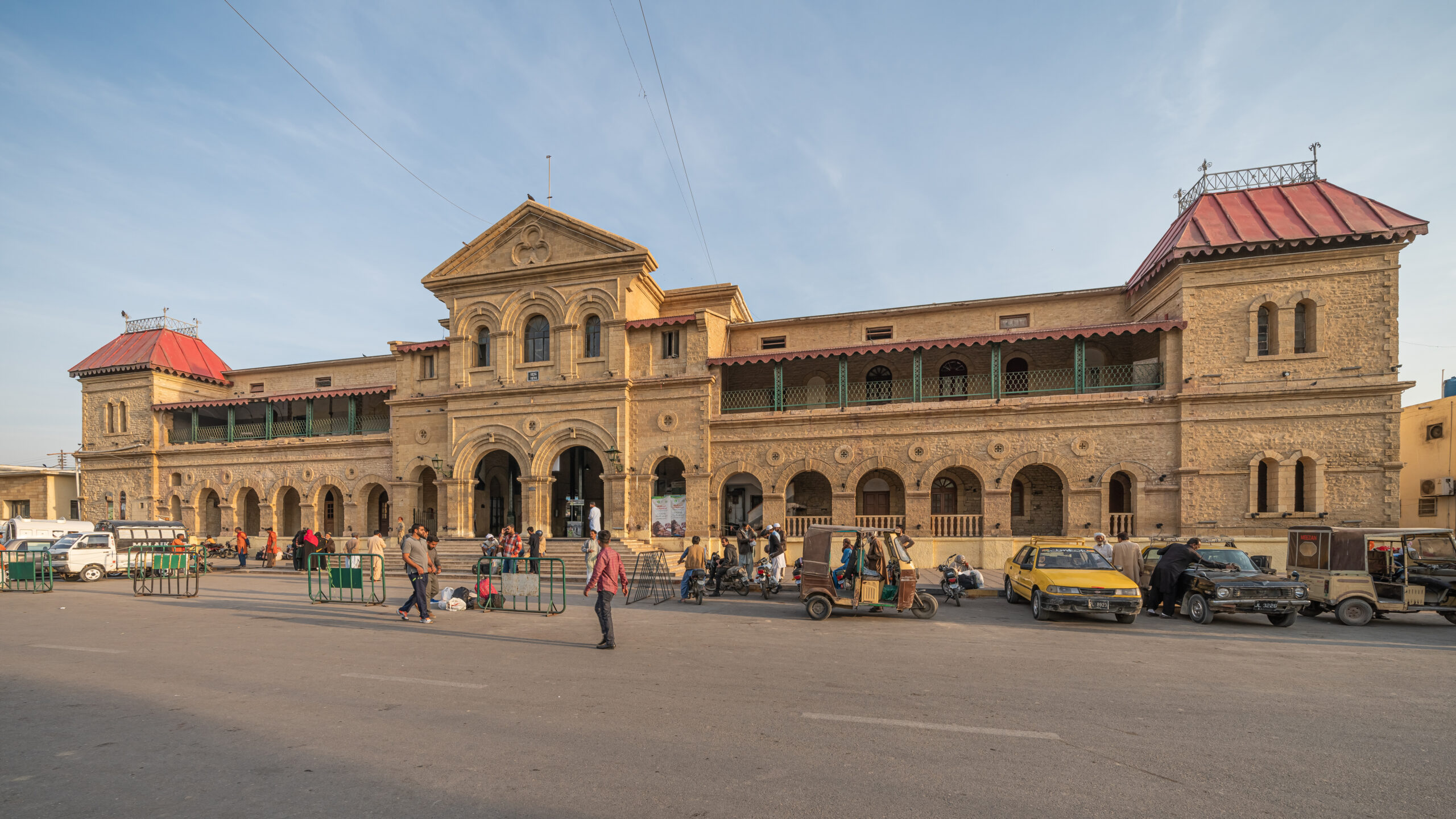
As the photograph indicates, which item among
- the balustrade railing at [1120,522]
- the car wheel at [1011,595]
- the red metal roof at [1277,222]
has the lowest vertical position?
the car wheel at [1011,595]

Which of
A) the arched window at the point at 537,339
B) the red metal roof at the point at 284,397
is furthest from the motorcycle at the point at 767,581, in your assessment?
the red metal roof at the point at 284,397

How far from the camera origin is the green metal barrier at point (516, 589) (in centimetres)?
1336

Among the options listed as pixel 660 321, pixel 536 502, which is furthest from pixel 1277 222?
pixel 536 502

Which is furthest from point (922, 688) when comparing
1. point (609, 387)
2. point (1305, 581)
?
point (609, 387)

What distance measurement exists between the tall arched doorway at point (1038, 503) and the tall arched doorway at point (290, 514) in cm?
3133

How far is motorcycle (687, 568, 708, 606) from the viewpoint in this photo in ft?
49.1

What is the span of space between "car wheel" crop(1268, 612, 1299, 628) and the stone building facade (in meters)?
8.71

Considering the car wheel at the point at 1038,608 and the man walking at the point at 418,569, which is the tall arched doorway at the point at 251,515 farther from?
the car wheel at the point at 1038,608

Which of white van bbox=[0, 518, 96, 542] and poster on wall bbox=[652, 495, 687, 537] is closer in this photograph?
poster on wall bbox=[652, 495, 687, 537]

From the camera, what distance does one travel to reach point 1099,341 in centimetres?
2320

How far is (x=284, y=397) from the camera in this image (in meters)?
30.0

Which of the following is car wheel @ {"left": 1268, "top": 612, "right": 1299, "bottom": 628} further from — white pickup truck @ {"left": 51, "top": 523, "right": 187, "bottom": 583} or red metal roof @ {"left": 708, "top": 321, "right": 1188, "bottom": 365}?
white pickup truck @ {"left": 51, "top": 523, "right": 187, "bottom": 583}

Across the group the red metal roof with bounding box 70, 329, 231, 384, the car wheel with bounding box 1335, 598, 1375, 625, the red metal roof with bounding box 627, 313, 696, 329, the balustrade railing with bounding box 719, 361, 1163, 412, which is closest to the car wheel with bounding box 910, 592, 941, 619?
the car wheel with bounding box 1335, 598, 1375, 625

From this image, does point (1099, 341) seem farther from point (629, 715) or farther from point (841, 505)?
point (629, 715)
